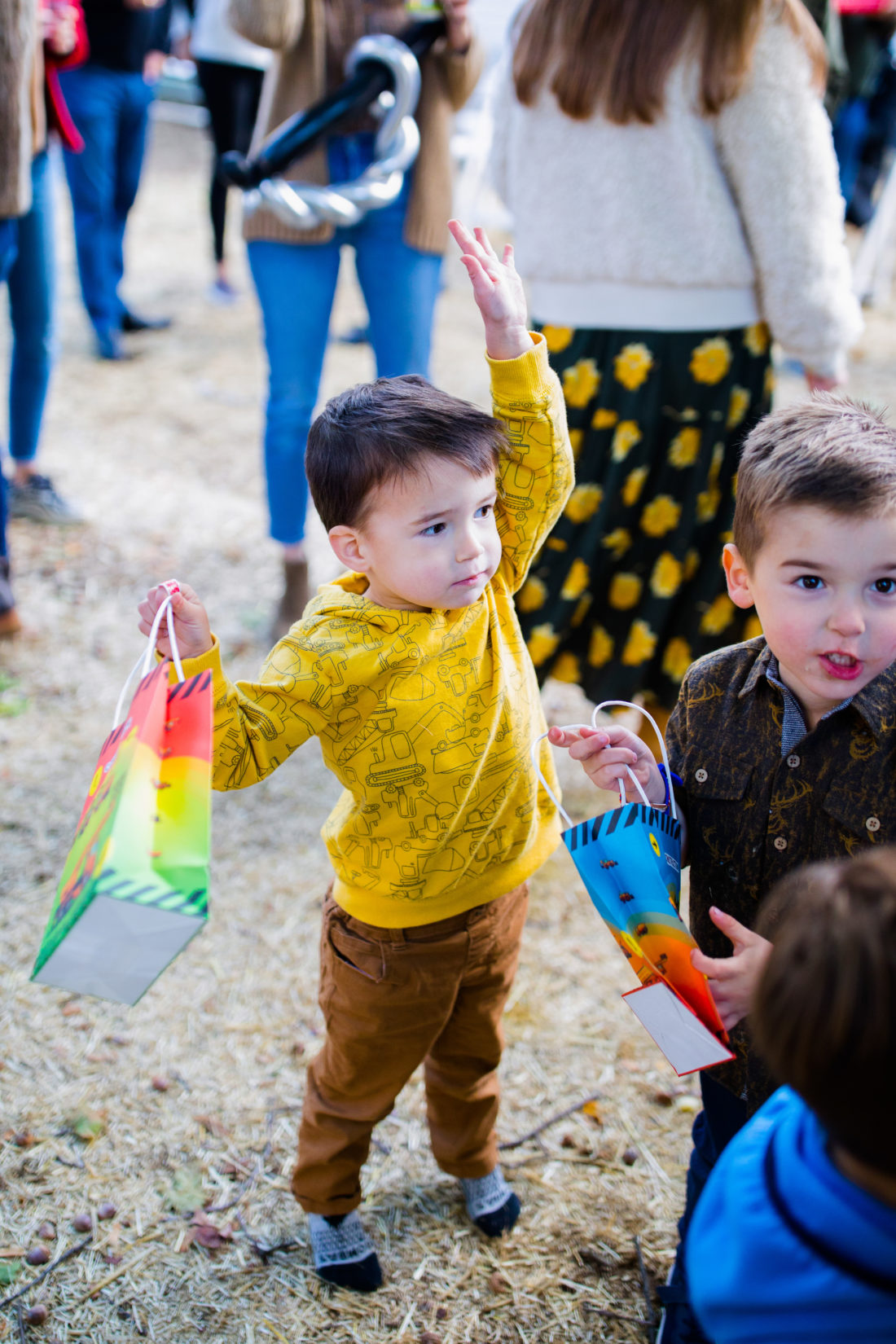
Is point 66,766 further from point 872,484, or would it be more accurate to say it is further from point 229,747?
point 872,484

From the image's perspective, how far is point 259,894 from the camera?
2.75 metres

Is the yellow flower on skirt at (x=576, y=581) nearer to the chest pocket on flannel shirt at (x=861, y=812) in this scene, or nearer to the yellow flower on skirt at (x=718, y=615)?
the yellow flower on skirt at (x=718, y=615)

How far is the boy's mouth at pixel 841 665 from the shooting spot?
1.34m

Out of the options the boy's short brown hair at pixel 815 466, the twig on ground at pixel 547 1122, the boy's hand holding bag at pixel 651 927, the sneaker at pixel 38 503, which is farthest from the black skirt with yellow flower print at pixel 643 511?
the sneaker at pixel 38 503

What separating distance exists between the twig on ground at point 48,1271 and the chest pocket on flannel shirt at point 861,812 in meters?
1.39

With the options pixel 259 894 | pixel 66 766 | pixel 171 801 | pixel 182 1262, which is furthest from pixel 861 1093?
pixel 66 766

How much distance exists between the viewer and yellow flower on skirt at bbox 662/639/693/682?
110 inches

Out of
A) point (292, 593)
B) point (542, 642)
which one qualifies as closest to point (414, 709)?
point (542, 642)

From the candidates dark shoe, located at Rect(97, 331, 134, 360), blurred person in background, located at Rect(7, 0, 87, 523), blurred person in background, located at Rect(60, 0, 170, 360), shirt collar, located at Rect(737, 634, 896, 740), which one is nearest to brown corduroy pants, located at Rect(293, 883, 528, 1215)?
shirt collar, located at Rect(737, 634, 896, 740)

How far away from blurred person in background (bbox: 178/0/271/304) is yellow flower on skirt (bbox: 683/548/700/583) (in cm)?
389

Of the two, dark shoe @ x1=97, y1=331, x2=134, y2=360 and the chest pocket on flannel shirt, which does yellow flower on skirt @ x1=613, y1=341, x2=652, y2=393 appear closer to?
the chest pocket on flannel shirt

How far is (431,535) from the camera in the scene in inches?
57.4

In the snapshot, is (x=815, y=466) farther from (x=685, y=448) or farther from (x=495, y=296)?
(x=685, y=448)

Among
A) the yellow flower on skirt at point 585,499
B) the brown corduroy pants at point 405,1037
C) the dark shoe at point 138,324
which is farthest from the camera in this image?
the dark shoe at point 138,324
